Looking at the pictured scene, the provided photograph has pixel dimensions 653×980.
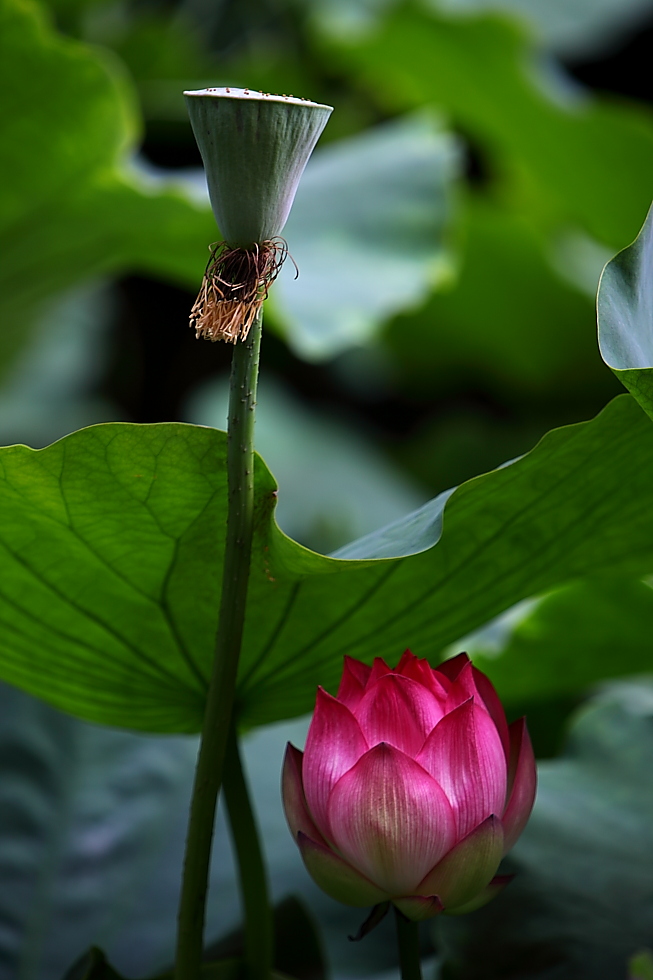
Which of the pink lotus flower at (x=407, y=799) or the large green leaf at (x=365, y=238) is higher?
the large green leaf at (x=365, y=238)

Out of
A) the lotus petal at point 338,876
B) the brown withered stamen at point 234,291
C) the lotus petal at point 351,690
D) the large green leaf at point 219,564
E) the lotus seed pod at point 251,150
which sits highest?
the lotus seed pod at point 251,150

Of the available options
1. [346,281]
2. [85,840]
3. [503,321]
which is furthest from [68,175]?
[503,321]

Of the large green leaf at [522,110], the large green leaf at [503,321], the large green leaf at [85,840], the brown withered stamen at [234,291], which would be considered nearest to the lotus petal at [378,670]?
the brown withered stamen at [234,291]

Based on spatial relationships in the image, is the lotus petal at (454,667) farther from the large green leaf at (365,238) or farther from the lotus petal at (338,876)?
the large green leaf at (365,238)

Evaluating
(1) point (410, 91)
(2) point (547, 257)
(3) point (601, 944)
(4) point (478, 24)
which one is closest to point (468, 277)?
(2) point (547, 257)

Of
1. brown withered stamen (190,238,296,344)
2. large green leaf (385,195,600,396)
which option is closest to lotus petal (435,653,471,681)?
brown withered stamen (190,238,296,344)

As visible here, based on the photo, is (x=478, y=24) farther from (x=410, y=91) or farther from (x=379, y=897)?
(x=379, y=897)
